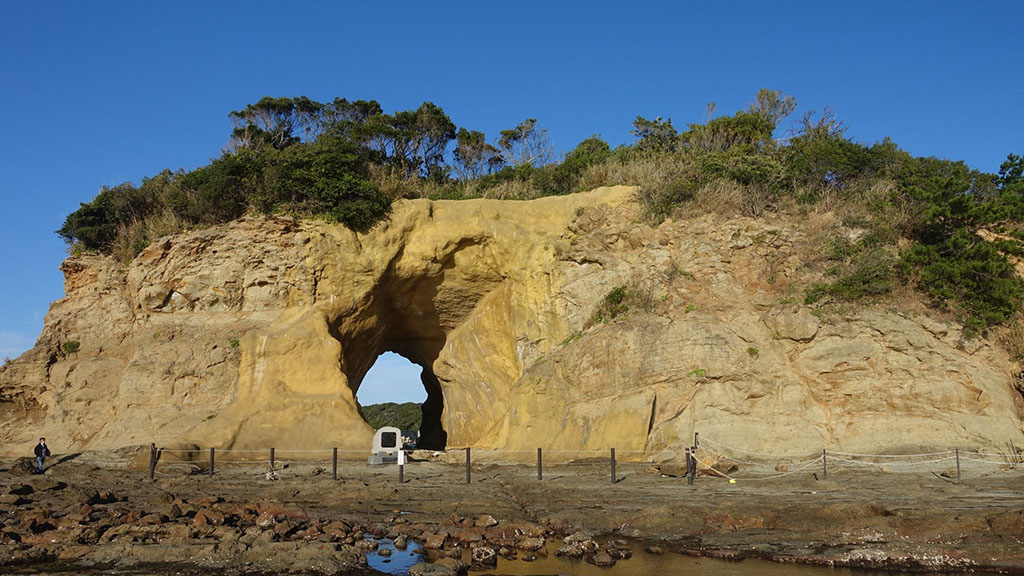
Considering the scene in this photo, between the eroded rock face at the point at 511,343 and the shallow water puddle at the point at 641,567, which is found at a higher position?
the eroded rock face at the point at 511,343

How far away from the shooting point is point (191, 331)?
26.1 m

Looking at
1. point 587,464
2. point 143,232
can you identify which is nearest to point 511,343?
point 587,464

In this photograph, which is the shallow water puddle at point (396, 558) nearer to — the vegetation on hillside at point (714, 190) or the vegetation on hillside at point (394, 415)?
the vegetation on hillside at point (714, 190)

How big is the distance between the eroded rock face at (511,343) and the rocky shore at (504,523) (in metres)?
3.94

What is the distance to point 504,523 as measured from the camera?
1300 cm

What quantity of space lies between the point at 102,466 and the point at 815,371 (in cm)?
2000

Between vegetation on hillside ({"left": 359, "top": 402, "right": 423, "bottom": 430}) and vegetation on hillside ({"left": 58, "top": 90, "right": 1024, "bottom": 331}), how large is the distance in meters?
27.7

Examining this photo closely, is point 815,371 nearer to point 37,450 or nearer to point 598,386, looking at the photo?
point 598,386

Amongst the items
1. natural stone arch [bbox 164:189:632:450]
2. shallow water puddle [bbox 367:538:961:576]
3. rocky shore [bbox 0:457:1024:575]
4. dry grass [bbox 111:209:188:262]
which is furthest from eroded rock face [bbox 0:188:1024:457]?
shallow water puddle [bbox 367:538:961:576]

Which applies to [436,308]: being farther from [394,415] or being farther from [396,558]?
[394,415]

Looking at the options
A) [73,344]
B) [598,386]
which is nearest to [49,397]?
[73,344]

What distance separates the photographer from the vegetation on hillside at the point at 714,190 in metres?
22.2

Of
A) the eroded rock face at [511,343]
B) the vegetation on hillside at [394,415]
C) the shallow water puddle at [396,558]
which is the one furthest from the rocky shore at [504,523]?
the vegetation on hillside at [394,415]

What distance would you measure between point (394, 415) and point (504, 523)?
5234cm
